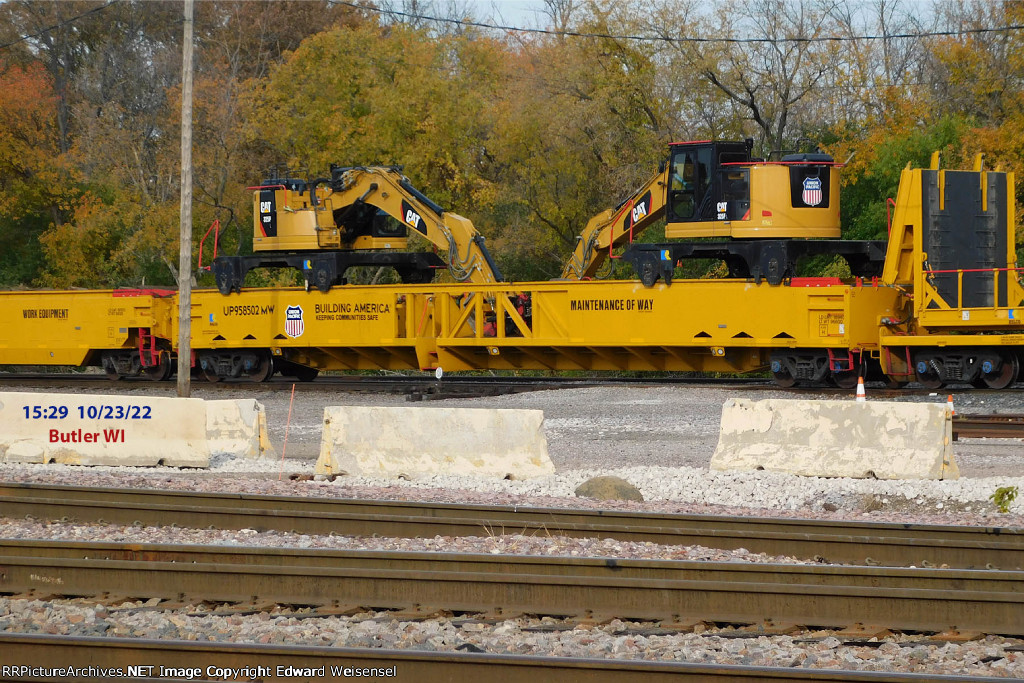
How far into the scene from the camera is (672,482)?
11.6 metres

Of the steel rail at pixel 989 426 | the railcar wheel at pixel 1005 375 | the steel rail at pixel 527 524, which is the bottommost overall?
the steel rail at pixel 527 524

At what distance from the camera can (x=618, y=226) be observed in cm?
2270

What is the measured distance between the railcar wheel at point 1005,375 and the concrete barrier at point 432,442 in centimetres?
1052

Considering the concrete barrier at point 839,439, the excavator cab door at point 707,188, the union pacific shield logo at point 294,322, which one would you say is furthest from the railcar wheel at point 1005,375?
the union pacific shield logo at point 294,322

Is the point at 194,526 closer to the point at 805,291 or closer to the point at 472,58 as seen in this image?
the point at 805,291

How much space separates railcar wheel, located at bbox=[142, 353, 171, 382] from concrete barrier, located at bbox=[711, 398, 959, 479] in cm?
1648

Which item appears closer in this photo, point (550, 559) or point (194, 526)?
point (550, 559)

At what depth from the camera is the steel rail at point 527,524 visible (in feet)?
26.5

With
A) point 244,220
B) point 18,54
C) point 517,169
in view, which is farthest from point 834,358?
point 18,54

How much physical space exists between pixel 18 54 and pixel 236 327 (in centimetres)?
3579

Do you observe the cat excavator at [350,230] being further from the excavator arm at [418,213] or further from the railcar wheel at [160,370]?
the railcar wheel at [160,370]

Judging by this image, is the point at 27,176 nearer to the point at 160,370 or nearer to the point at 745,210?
the point at 160,370

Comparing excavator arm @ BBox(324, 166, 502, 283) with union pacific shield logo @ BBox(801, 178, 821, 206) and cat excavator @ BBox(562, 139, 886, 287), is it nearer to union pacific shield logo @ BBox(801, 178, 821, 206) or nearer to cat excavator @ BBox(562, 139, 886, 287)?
cat excavator @ BBox(562, 139, 886, 287)

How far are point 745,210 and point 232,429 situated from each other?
35.6ft
